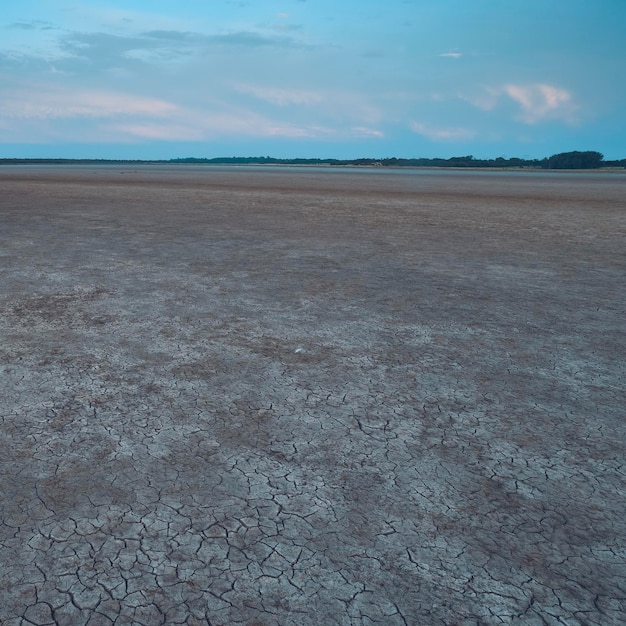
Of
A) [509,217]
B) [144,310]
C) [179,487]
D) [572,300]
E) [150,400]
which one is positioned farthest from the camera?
[509,217]

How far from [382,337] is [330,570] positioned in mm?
3350

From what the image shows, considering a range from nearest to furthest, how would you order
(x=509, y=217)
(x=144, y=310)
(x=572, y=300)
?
(x=144, y=310)
(x=572, y=300)
(x=509, y=217)

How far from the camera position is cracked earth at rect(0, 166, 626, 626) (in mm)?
2303

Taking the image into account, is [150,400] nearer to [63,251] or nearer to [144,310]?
[144,310]

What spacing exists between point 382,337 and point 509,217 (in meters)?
14.6

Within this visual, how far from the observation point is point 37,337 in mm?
5414

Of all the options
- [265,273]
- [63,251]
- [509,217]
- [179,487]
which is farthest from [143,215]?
[179,487]

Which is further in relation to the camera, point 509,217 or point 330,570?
point 509,217

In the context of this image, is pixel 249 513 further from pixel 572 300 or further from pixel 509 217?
pixel 509 217

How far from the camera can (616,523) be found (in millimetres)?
2773

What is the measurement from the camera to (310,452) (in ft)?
11.1

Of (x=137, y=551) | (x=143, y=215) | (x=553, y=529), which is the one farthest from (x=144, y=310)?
(x=143, y=215)

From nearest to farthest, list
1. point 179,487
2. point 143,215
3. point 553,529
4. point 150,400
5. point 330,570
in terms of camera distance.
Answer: point 330,570, point 553,529, point 179,487, point 150,400, point 143,215

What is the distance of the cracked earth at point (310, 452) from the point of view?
230 centimetres
